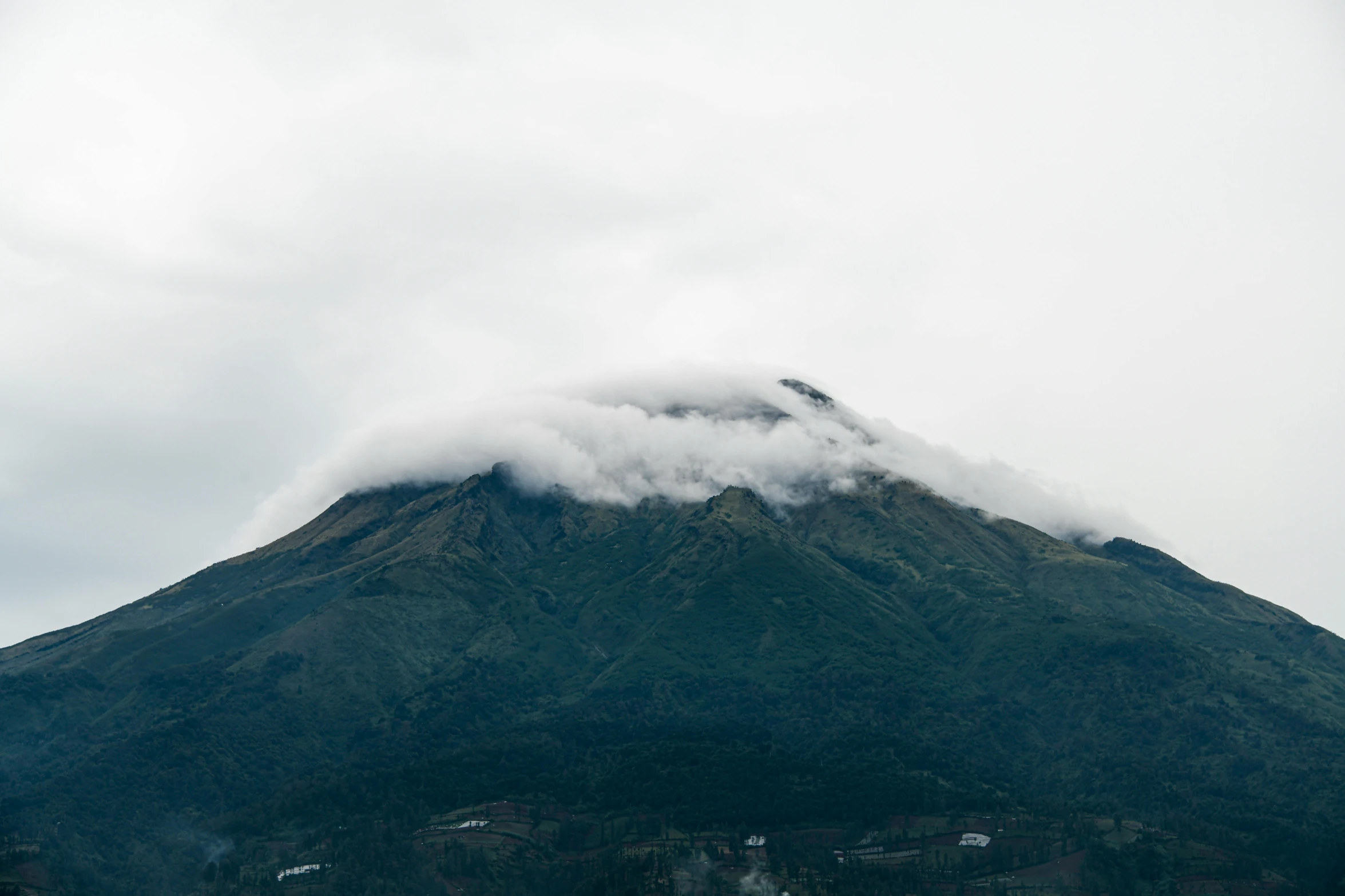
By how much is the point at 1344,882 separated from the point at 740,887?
295 ft

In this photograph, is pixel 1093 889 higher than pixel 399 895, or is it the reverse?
→ pixel 399 895

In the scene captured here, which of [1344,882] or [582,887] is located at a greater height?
[582,887]

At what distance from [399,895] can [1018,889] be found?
301 ft

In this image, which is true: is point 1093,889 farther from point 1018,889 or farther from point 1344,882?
point 1344,882

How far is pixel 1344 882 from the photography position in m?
199

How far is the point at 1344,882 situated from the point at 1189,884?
23.6 m

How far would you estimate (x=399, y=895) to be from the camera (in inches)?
7815

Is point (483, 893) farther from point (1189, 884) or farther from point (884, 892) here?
point (1189, 884)

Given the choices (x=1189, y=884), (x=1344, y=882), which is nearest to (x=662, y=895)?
(x=1189, y=884)

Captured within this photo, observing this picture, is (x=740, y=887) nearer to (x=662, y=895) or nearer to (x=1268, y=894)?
(x=662, y=895)

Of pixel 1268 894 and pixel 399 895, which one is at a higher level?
pixel 399 895

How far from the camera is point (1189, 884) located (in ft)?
648

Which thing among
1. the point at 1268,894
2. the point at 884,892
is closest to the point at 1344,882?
the point at 1268,894

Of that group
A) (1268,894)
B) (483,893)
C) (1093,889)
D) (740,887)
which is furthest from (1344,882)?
(483,893)
